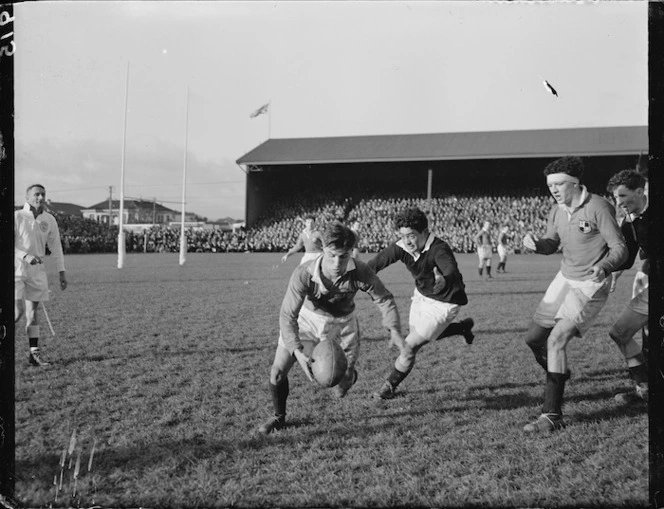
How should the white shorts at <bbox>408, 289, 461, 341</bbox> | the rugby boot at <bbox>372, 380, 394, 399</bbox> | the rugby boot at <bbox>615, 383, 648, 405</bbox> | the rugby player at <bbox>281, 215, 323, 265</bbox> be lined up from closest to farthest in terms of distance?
1. the rugby boot at <bbox>615, 383, 648, 405</bbox>
2. the rugby boot at <bbox>372, 380, 394, 399</bbox>
3. the white shorts at <bbox>408, 289, 461, 341</bbox>
4. the rugby player at <bbox>281, 215, 323, 265</bbox>

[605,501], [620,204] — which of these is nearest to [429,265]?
[620,204]

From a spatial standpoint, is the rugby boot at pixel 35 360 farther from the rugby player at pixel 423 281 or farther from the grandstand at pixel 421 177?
the grandstand at pixel 421 177

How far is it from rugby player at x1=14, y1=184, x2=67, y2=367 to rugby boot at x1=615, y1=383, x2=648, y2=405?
572 centimetres

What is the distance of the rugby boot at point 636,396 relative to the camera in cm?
487

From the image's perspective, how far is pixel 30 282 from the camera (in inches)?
246

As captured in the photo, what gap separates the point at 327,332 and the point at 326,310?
0.18m

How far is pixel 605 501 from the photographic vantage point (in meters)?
3.07

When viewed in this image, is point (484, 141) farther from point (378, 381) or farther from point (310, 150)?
point (378, 381)

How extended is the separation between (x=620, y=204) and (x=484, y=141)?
1387 inches

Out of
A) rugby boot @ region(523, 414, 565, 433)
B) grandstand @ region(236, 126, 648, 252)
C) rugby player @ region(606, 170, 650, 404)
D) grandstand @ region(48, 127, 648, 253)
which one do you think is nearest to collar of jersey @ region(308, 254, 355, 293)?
rugby boot @ region(523, 414, 565, 433)

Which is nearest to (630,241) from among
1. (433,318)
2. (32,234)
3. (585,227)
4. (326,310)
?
(585,227)

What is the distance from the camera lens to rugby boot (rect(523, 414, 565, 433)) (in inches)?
163

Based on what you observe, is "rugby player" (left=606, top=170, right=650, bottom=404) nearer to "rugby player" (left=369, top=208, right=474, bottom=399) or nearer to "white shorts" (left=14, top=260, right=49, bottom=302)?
"rugby player" (left=369, top=208, right=474, bottom=399)

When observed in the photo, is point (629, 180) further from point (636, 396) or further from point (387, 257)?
point (387, 257)
